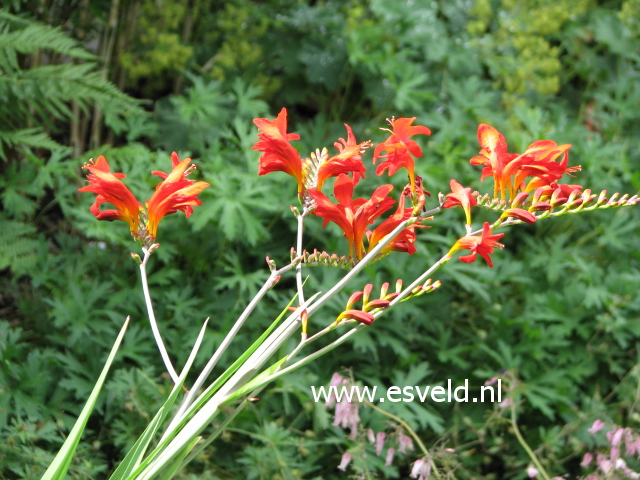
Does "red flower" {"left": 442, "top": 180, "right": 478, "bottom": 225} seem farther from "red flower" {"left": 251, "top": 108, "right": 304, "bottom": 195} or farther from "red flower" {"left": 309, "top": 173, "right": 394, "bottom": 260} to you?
"red flower" {"left": 251, "top": 108, "right": 304, "bottom": 195}

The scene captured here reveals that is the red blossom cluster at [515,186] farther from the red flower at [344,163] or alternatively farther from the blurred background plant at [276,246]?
the blurred background plant at [276,246]

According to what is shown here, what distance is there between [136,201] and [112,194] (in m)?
0.04

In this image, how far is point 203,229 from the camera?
2.39 m

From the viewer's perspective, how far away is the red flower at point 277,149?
3.58 feet

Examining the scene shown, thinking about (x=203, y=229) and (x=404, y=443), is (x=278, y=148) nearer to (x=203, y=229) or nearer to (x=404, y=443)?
(x=404, y=443)

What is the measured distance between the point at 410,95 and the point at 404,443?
1963 mm

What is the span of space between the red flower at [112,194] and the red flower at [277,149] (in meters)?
0.21

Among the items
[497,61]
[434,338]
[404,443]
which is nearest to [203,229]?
[434,338]

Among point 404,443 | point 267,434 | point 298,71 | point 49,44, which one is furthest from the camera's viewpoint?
point 298,71

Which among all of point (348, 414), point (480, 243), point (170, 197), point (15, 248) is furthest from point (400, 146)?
point (15, 248)

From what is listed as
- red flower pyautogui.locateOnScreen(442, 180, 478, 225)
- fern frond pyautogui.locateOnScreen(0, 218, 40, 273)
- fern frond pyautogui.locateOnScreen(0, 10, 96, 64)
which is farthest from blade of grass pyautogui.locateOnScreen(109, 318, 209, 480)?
fern frond pyautogui.locateOnScreen(0, 10, 96, 64)

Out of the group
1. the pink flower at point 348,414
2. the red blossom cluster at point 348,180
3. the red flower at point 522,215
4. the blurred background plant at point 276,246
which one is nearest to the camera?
the red flower at point 522,215

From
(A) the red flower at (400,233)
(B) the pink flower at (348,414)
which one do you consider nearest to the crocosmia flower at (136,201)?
(A) the red flower at (400,233)

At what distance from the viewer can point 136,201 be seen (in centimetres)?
111
